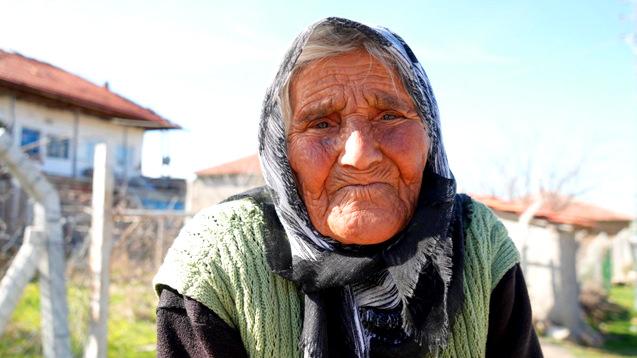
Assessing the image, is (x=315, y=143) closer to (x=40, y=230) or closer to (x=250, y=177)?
(x=40, y=230)

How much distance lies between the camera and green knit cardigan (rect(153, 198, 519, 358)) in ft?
4.24

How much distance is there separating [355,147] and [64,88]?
6042 mm

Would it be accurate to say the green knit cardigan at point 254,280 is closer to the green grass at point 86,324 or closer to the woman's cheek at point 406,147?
the woman's cheek at point 406,147

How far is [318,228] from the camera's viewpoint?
1.35 metres

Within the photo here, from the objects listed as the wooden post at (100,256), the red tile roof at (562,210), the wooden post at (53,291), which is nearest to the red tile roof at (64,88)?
the wooden post at (100,256)

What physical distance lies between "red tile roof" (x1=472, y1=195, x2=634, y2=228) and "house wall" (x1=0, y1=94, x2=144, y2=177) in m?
3.67

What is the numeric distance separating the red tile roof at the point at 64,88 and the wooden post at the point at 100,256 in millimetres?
739

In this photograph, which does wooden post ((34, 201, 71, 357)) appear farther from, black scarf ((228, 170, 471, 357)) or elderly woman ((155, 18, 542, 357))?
black scarf ((228, 170, 471, 357))

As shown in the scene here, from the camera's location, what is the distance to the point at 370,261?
4.25 ft

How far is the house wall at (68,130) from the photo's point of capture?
4166 millimetres

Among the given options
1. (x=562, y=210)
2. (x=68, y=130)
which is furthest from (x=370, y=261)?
(x=562, y=210)

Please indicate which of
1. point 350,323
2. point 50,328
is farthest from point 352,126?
point 50,328

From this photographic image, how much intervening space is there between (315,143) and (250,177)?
430 inches

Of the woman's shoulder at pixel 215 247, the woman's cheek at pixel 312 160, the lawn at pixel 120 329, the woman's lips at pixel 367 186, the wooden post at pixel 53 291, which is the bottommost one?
the lawn at pixel 120 329
